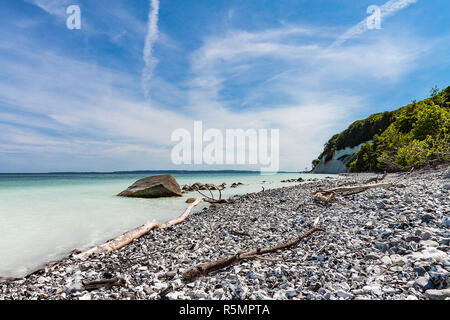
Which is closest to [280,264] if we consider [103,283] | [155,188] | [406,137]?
[103,283]

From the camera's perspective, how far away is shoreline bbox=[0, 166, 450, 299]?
324 centimetres

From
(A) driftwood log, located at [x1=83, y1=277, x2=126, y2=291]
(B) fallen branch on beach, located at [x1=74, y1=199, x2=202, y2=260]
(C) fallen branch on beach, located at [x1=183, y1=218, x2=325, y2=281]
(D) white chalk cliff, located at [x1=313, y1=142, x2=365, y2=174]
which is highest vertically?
(D) white chalk cliff, located at [x1=313, y1=142, x2=365, y2=174]

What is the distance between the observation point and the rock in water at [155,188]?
18.2 metres

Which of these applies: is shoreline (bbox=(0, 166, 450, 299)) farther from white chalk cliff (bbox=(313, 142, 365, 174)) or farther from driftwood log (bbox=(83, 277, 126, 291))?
white chalk cliff (bbox=(313, 142, 365, 174))

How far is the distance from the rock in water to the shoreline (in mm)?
11470

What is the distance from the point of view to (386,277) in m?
3.34

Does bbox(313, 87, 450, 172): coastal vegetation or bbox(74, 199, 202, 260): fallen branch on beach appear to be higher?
bbox(313, 87, 450, 172): coastal vegetation

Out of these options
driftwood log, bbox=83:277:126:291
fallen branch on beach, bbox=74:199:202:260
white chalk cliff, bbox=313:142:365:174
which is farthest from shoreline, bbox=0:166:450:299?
white chalk cliff, bbox=313:142:365:174

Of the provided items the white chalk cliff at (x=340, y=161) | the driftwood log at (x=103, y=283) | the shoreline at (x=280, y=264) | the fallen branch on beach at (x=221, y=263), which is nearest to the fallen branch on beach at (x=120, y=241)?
the shoreline at (x=280, y=264)

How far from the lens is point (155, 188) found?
18219 millimetres

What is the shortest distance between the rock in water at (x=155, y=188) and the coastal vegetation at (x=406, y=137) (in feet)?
57.8
